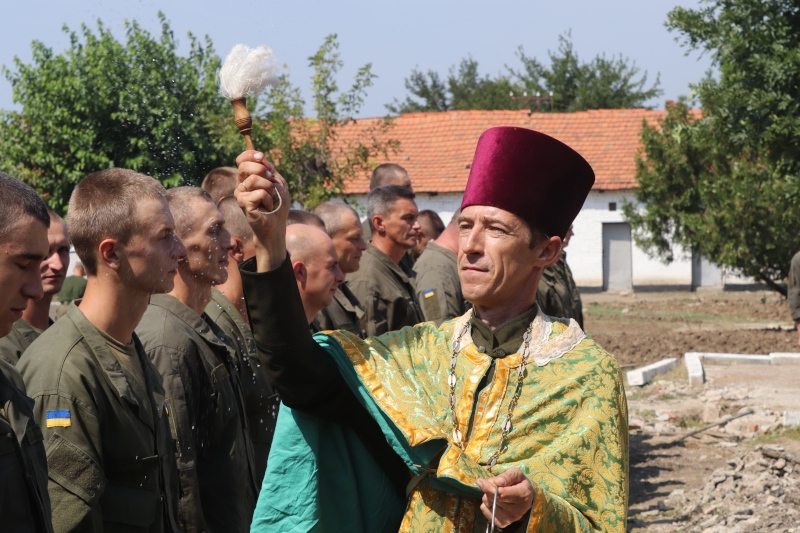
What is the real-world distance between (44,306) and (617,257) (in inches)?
1174

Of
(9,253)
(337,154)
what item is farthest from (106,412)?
(337,154)

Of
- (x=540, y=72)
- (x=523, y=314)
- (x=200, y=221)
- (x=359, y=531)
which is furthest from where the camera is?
(x=540, y=72)

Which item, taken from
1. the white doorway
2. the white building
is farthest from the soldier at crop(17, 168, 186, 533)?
the white doorway

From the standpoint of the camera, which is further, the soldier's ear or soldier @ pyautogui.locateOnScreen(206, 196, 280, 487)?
soldier @ pyautogui.locateOnScreen(206, 196, 280, 487)

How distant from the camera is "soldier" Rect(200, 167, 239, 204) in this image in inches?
245

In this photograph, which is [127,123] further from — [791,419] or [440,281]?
[791,419]

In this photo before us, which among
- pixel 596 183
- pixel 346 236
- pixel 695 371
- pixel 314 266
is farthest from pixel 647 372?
pixel 596 183

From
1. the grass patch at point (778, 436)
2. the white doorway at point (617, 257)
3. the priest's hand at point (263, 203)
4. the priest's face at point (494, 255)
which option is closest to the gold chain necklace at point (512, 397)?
the priest's face at point (494, 255)

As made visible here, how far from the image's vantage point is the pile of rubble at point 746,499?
24.7 ft

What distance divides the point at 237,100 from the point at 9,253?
91 cm

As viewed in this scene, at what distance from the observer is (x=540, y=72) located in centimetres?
5872

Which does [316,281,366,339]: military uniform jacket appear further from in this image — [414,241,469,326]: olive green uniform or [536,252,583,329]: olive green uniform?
[536,252,583,329]: olive green uniform

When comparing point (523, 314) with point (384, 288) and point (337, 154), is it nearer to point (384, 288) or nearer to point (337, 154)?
point (384, 288)

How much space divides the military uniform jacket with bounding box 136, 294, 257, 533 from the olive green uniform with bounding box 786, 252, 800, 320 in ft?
30.3
